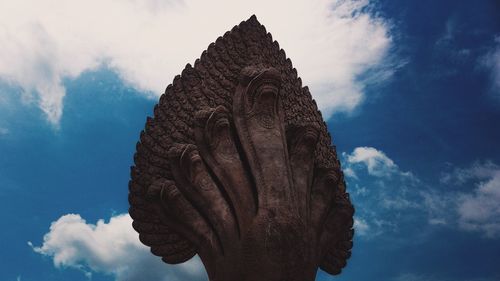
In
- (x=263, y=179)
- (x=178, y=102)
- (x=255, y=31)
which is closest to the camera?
(x=263, y=179)

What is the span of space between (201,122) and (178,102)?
671mm

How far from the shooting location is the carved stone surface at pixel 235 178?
6.37m

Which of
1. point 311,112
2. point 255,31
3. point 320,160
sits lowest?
point 320,160

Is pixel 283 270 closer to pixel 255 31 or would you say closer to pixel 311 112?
pixel 311 112

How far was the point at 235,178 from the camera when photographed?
269 inches

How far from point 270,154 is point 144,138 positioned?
1.90 metres

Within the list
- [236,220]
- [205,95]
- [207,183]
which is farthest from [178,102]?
[236,220]

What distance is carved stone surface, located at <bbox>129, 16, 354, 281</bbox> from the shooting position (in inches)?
251

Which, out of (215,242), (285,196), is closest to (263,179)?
(285,196)

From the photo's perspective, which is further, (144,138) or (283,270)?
(144,138)

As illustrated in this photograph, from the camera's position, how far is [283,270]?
618 centimetres

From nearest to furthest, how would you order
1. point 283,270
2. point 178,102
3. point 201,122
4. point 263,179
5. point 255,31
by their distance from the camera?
point 283,270
point 263,179
point 201,122
point 178,102
point 255,31

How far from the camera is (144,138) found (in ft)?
24.8

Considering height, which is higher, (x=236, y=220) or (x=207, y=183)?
(x=207, y=183)
